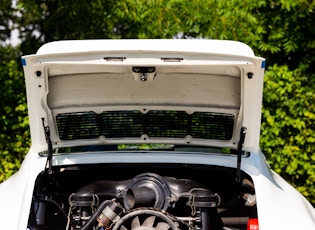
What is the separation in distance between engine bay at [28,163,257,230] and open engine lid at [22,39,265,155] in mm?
234

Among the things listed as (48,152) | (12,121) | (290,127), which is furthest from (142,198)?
(290,127)

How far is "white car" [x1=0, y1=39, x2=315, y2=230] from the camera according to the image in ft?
13.6

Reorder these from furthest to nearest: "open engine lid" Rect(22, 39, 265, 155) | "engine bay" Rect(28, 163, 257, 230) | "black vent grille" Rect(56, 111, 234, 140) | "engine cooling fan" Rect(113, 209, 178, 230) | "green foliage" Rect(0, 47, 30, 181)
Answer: "green foliage" Rect(0, 47, 30, 181)
"black vent grille" Rect(56, 111, 234, 140)
"engine bay" Rect(28, 163, 257, 230)
"engine cooling fan" Rect(113, 209, 178, 230)
"open engine lid" Rect(22, 39, 265, 155)

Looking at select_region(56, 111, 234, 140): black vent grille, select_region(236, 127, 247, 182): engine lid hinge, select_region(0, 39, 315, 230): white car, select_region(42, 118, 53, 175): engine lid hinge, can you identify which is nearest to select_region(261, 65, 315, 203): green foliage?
select_region(0, 39, 315, 230): white car

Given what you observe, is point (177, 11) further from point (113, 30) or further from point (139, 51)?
point (139, 51)

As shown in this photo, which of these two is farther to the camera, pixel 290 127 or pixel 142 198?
pixel 290 127

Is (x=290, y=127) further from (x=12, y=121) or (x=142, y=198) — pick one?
(x=142, y=198)

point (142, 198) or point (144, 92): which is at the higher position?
point (144, 92)

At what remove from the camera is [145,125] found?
5.06 m

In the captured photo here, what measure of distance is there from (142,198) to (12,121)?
4.16 meters

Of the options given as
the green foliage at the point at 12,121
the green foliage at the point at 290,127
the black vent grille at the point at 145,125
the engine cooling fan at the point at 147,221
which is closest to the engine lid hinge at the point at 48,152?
the black vent grille at the point at 145,125

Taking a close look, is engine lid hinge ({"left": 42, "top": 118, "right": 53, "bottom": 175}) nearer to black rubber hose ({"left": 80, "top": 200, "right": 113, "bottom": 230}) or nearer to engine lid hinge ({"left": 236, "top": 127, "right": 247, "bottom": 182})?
black rubber hose ({"left": 80, "top": 200, "right": 113, "bottom": 230})

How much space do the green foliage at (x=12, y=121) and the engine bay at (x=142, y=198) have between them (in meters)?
3.25

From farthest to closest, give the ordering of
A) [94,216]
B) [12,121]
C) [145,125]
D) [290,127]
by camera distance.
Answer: [290,127] → [12,121] → [145,125] → [94,216]
